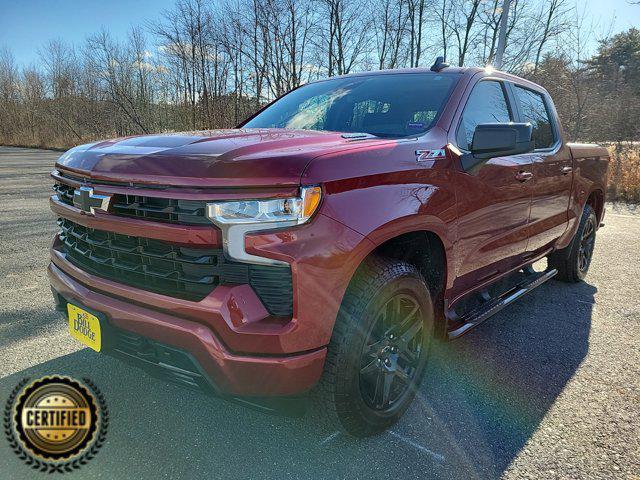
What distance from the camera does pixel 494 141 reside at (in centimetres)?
242

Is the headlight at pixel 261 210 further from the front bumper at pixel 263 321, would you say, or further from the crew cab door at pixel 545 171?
the crew cab door at pixel 545 171

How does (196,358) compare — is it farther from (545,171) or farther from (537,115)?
(537,115)

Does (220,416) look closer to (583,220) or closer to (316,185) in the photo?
(316,185)

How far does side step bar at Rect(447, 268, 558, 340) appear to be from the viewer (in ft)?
8.79

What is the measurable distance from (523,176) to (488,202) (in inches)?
22.4

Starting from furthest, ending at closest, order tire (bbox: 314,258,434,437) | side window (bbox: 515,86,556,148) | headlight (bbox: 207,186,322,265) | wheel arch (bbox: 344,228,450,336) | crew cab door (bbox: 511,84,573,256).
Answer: side window (bbox: 515,86,556,148) < crew cab door (bbox: 511,84,573,256) < wheel arch (bbox: 344,228,450,336) < tire (bbox: 314,258,434,437) < headlight (bbox: 207,186,322,265)

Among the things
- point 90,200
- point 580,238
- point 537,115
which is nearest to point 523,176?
point 537,115

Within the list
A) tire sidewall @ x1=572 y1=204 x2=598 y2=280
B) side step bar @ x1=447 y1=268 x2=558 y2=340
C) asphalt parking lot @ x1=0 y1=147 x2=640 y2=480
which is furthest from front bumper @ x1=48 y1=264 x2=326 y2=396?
tire sidewall @ x1=572 y1=204 x2=598 y2=280

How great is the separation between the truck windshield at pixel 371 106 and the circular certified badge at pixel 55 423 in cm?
200

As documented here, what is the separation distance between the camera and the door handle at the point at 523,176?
3.03m

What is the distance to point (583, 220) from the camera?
4.66 m

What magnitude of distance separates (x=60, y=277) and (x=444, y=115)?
2.25m

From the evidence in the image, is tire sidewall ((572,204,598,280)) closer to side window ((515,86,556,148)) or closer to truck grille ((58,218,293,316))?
side window ((515,86,556,148))

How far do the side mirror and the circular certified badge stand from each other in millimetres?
2361
